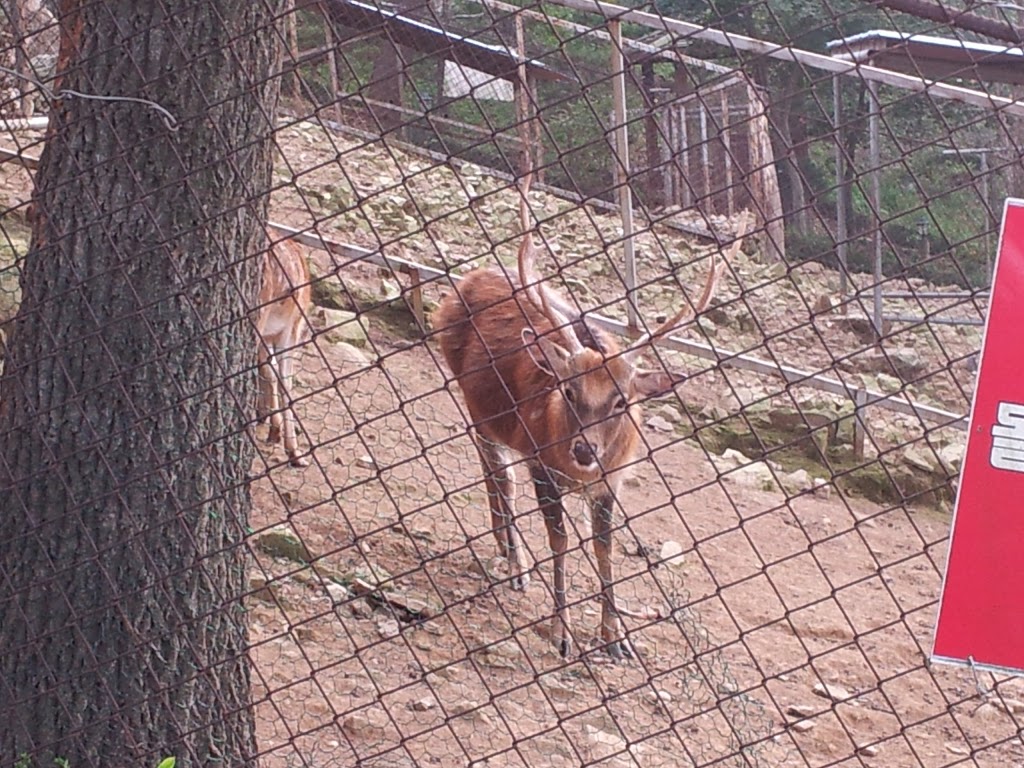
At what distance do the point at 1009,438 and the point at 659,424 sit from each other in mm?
6702

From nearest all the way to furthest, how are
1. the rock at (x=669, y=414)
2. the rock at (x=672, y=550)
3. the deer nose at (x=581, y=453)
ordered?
the deer nose at (x=581, y=453) → the rock at (x=672, y=550) → the rock at (x=669, y=414)

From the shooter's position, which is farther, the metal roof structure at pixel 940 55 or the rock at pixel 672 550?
the rock at pixel 672 550

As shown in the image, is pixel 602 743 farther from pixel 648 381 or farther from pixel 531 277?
pixel 531 277

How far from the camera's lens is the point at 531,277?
15.3 ft

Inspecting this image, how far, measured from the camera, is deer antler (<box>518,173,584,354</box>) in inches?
117

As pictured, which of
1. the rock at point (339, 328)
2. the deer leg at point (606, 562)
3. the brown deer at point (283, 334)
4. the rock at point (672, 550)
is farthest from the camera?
the rock at point (339, 328)

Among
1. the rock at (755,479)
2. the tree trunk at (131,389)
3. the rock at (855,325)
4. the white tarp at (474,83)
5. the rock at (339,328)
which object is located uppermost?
the tree trunk at (131,389)

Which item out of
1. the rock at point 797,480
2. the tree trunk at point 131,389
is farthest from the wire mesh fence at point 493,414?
the rock at point 797,480

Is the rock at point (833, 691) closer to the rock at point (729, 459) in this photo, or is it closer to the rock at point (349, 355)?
the rock at point (729, 459)

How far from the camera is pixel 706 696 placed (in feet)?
17.9

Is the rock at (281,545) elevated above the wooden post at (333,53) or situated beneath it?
situated beneath

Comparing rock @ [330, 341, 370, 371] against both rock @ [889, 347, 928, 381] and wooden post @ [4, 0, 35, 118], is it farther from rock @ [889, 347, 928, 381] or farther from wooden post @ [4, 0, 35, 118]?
rock @ [889, 347, 928, 381]

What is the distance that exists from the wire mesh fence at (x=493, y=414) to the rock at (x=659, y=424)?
0.02 meters

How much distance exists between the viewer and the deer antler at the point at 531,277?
2961mm
